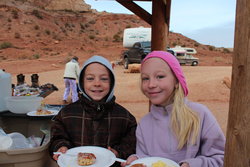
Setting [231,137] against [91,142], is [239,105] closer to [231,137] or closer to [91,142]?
[231,137]

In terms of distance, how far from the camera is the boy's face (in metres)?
2.10

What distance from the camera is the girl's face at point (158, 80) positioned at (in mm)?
1769

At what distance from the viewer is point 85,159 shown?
165 centimetres

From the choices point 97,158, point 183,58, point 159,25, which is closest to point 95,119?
point 97,158

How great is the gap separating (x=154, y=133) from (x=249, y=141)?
0.75 meters

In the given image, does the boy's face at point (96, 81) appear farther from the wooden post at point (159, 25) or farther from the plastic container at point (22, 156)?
the wooden post at point (159, 25)

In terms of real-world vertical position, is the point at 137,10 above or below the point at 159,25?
above

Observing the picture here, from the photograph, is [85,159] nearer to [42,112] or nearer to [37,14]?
[42,112]

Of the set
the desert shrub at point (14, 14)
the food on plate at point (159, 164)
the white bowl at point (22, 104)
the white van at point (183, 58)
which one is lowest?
the food on plate at point (159, 164)

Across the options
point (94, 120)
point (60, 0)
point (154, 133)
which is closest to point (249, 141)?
point (154, 133)

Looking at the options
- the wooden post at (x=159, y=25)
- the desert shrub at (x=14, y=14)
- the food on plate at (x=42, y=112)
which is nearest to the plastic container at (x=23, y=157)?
the food on plate at (x=42, y=112)

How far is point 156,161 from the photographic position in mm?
1615

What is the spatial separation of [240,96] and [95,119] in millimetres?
1272

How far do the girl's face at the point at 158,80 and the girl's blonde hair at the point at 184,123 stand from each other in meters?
0.10
